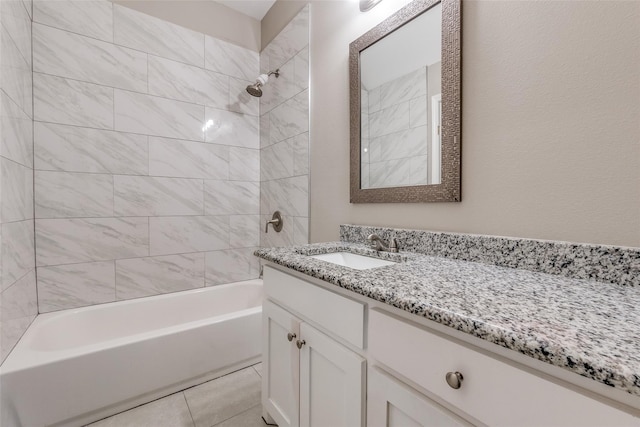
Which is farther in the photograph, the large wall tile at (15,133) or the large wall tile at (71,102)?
the large wall tile at (71,102)

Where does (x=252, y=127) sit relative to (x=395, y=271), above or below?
above

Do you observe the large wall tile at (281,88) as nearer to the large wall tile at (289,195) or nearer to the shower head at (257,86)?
the shower head at (257,86)

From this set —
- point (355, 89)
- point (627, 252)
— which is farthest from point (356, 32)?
point (627, 252)

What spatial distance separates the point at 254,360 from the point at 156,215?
1.23 m

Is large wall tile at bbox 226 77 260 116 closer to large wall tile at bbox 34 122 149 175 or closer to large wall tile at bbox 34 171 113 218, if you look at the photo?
large wall tile at bbox 34 122 149 175

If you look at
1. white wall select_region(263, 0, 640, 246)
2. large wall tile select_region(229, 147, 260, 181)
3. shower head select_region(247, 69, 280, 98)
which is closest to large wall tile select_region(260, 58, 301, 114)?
shower head select_region(247, 69, 280, 98)

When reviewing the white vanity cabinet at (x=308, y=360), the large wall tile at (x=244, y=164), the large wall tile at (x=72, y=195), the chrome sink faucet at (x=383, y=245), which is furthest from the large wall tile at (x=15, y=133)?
the chrome sink faucet at (x=383, y=245)

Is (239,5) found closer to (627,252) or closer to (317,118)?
(317,118)

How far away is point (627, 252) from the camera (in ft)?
2.28

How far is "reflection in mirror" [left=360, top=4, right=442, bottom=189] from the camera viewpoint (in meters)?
1.14

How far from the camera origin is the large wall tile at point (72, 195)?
1.68m

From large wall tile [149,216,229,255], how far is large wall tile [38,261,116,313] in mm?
320

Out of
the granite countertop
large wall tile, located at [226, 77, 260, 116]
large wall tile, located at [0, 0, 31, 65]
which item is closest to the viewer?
the granite countertop

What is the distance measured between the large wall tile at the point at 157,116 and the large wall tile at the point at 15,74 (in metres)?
0.41
